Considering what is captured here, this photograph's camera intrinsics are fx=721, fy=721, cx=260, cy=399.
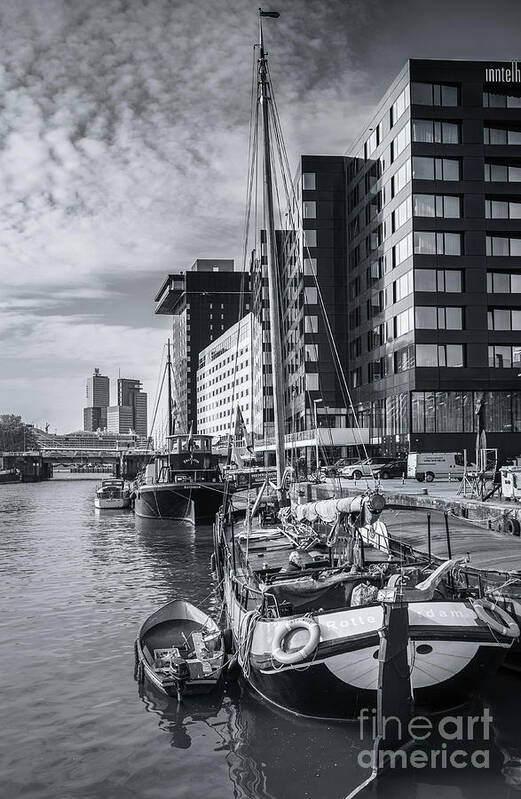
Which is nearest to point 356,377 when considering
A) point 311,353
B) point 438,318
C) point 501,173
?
point 311,353

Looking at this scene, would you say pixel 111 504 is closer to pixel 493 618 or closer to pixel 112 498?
pixel 112 498

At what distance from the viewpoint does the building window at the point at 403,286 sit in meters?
71.2

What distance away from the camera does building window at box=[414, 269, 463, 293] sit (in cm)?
7025

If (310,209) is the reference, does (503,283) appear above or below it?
below

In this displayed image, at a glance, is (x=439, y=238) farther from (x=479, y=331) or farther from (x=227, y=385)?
(x=227, y=385)

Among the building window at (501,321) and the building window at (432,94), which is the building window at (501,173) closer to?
the building window at (432,94)

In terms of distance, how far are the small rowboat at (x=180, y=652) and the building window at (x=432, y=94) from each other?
216 feet

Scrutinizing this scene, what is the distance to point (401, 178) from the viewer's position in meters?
73.7

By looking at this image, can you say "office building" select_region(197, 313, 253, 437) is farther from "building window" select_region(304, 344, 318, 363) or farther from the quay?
the quay

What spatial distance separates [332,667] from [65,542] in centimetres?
3435

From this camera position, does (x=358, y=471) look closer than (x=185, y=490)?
No

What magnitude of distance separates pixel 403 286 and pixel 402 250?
379 centimetres

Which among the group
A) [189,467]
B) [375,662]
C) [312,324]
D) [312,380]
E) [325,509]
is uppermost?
[312,324]

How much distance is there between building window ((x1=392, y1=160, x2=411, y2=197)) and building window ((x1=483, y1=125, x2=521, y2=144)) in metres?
8.21
